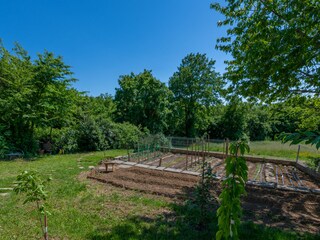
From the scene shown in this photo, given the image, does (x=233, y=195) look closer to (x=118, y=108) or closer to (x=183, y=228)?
(x=183, y=228)

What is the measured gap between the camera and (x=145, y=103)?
1773 centimetres

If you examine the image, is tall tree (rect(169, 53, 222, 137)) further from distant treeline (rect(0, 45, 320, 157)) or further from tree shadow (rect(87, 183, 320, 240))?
tree shadow (rect(87, 183, 320, 240))

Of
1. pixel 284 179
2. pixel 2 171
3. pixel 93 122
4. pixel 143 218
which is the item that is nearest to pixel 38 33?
pixel 93 122

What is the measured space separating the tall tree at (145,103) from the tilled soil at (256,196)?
35.8ft

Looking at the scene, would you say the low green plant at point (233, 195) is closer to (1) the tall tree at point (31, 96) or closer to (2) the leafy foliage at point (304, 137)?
(2) the leafy foliage at point (304, 137)

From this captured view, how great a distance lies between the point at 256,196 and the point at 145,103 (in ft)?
Answer: 45.5

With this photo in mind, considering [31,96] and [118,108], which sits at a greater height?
[118,108]

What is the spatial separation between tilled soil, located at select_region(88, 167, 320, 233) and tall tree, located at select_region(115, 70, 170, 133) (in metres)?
10.9

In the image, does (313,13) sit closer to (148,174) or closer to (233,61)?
(233,61)

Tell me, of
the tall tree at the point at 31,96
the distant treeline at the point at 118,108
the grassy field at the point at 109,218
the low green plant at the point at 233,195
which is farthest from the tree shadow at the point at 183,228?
the tall tree at the point at 31,96

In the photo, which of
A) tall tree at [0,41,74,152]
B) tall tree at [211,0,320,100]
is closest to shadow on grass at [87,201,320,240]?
tall tree at [211,0,320,100]

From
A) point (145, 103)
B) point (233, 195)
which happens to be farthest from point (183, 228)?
point (145, 103)

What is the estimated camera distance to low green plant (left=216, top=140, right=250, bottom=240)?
1.38 meters

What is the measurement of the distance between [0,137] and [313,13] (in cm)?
1193
